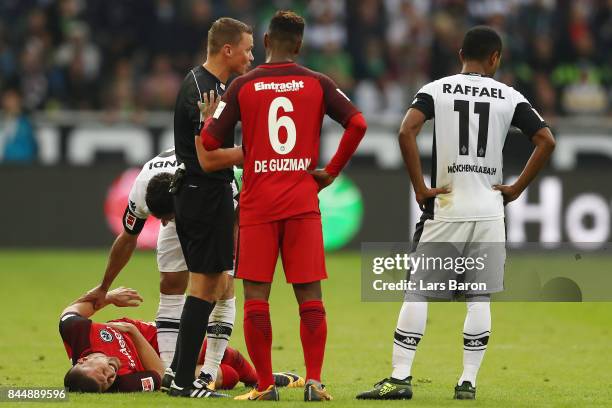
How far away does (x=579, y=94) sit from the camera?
2125cm

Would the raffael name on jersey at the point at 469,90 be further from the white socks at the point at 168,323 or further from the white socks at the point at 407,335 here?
the white socks at the point at 168,323

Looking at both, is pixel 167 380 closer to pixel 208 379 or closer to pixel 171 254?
pixel 208 379

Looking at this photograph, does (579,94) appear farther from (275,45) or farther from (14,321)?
(275,45)

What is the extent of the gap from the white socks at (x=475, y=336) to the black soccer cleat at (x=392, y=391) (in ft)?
1.15

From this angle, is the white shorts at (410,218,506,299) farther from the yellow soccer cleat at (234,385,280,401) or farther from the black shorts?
the black shorts

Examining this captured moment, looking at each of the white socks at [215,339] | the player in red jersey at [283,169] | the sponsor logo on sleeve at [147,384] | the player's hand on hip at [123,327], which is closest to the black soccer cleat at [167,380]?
the sponsor logo on sleeve at [147,384]

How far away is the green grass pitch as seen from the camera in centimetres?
830

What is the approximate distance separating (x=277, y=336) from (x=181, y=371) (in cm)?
366

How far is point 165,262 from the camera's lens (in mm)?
8883

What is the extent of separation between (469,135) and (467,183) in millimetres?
287

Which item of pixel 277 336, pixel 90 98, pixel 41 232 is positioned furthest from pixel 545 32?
pixel 277 336

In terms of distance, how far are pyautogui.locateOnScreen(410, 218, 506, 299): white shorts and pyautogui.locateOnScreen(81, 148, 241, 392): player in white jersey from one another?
1245mm

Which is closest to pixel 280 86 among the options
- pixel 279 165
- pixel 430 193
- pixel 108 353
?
pixel 279 165

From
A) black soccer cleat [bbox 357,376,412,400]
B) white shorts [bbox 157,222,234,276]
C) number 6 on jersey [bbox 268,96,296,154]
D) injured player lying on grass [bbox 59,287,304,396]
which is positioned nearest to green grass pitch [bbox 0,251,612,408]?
black soccer cleat [bbox 357,376,412,400]
